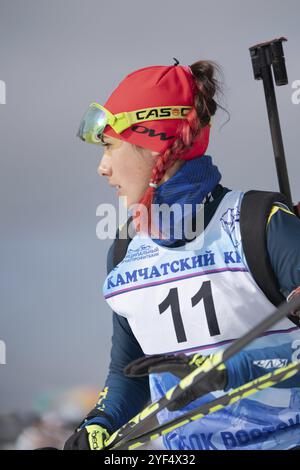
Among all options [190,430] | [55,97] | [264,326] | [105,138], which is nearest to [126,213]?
[105,138]

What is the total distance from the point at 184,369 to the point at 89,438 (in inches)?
16.6

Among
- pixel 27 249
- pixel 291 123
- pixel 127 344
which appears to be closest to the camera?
pixel 127 344

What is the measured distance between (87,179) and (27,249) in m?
0.56

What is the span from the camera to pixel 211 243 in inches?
81.0

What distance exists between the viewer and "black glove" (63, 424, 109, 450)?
212cm

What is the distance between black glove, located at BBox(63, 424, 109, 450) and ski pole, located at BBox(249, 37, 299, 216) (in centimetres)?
78

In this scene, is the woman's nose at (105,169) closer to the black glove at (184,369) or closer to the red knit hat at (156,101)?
the red knit hat at (156,101)

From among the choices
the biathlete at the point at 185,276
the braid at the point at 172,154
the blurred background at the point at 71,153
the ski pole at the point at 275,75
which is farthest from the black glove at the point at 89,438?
the blurred background at the point at 71,153

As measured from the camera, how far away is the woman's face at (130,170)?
215 centimetres

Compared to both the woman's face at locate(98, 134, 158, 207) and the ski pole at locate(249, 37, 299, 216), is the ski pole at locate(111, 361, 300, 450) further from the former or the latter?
the ski pole at locate(249, 37, 299, 216)

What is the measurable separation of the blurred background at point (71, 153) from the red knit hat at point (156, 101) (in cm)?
183

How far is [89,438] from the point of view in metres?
2.15

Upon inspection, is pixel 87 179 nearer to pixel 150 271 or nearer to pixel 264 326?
pixel 150 271

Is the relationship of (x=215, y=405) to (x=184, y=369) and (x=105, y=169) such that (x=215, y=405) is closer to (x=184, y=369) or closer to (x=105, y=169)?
(x=184, y=369)
